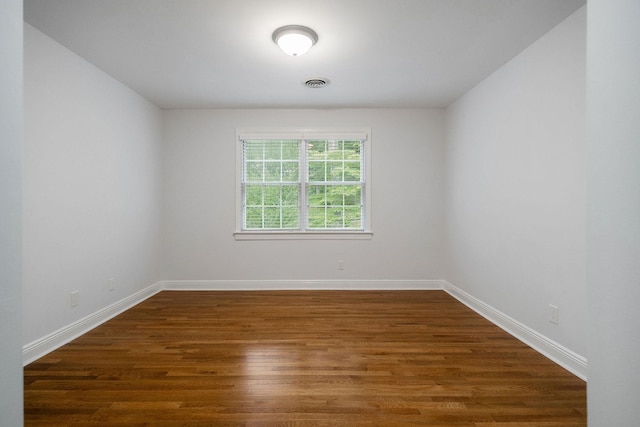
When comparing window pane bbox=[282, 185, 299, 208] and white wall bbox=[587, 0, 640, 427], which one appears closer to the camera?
white wall bbox=[587, 0, 640, 427]

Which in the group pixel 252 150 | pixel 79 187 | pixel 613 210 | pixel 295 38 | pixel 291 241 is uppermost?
pixel 295 38

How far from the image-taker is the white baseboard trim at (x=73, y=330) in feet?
7.55

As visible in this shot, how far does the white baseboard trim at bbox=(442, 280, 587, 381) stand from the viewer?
2123mm

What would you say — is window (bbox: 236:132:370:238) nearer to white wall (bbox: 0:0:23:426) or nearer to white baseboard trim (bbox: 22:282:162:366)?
white baseboard trim (bbox: 22:282:162:366)

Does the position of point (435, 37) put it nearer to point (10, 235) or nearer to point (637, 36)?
point (637, 36)

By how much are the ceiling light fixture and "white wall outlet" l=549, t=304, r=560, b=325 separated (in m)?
2.93

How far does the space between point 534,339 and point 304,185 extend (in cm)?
318

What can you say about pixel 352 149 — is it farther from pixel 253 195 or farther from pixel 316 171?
pixel 253 195

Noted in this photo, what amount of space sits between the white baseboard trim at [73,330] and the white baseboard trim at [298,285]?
0.56 metres

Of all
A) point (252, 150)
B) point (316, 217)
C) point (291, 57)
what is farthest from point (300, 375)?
point (252, 150)

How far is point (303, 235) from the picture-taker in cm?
444

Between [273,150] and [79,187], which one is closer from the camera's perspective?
[79,187]

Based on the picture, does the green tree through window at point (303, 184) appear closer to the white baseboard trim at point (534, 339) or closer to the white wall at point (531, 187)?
the white wall at point (531, 187)

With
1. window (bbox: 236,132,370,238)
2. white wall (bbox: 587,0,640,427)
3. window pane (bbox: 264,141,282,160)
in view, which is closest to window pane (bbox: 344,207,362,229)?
window (bbox: 236,132,370,238)
